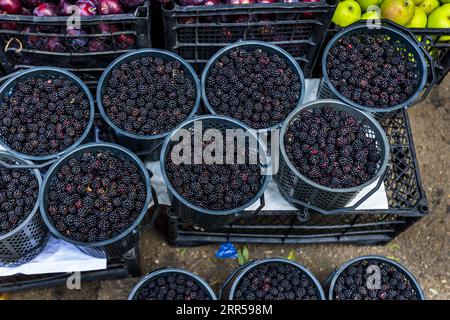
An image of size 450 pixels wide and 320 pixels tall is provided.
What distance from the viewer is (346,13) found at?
2572 mm

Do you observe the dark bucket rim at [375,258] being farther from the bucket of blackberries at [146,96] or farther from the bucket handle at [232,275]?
the bucket of blackberries at [146,96]

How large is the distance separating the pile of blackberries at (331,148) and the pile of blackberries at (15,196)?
3.42 ft

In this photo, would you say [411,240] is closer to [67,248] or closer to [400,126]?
[400,126]

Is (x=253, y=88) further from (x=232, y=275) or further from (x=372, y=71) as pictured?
(x=232, y=275)

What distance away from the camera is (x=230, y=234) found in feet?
8.44

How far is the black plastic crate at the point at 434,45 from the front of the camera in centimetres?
241

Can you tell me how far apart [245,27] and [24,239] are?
129 centimetres

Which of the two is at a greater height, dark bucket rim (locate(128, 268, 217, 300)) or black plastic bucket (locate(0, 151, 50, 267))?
black plastic bucket (locate(0, 151, 50, 267))

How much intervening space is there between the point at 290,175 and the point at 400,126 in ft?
2.66

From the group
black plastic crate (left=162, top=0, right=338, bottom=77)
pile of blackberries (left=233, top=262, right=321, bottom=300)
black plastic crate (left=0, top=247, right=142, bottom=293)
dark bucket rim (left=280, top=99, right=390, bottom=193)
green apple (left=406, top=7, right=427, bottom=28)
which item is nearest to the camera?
dark bucket rim (left=280, top=99, right=390, bottom=193)

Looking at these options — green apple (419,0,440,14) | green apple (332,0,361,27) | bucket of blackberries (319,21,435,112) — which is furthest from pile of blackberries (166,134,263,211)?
green apple (419,0,440,14)

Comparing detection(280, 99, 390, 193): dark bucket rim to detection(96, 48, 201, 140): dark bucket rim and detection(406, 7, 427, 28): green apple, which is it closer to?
detection(96, 48, 201, 140): dark bucket rim

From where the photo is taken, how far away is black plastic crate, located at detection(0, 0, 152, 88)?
2.06 metres

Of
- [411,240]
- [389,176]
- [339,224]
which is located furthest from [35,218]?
[411,240]
